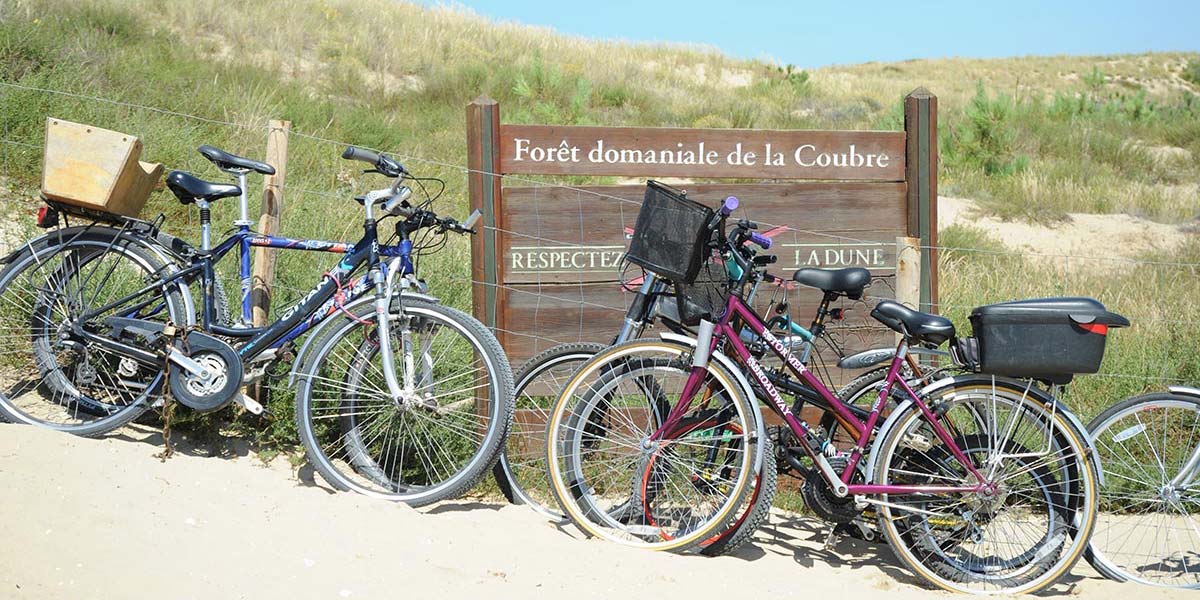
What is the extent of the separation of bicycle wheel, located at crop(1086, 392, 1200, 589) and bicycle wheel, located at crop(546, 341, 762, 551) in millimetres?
1662

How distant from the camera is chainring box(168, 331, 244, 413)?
5027mm

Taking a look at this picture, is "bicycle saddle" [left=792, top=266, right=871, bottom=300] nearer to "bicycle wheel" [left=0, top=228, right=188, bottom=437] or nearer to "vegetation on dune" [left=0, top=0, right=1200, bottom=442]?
"vegetation on dune" [left=0, top=0, right=1200, bottom=442]

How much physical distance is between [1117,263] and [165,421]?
9952mm

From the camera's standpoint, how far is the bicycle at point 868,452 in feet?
14.8

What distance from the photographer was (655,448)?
4.72 meters

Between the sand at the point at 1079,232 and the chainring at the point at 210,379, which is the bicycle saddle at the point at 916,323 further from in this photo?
the sand at the point at 1079,232

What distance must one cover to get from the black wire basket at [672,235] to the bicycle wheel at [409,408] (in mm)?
827

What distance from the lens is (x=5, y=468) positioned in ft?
14.4

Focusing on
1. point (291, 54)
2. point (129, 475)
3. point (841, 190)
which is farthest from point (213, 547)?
point (291, 54)

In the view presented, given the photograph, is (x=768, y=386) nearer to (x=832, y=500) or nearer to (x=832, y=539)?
(x=832, y=500)

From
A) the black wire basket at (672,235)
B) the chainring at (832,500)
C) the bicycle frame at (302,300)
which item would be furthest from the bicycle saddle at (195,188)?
the chainring at (832,500)

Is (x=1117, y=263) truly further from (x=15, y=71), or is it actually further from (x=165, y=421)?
(x=15, y=71)

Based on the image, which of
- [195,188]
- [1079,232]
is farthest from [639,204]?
[1079,232]

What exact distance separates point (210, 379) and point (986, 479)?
3557 mm
